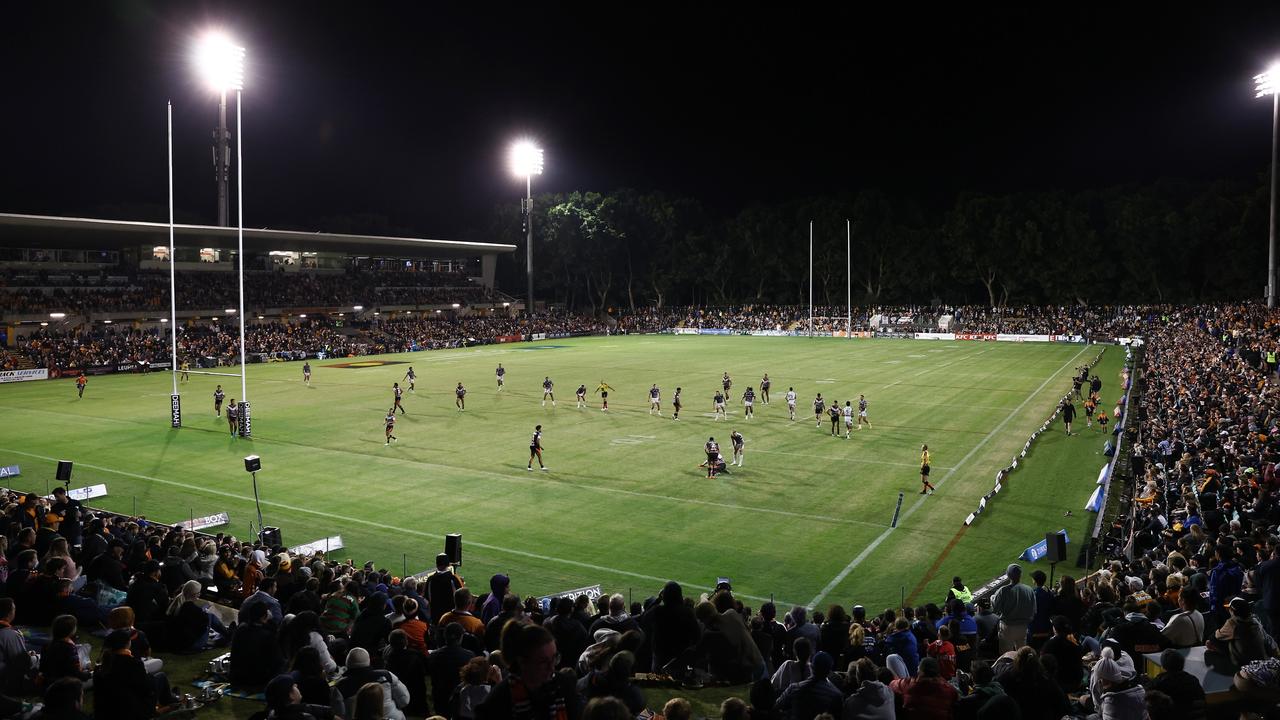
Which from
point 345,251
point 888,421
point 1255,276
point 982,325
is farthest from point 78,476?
point 1255,276

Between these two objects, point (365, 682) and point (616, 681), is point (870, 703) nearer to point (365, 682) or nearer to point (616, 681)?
point (616, 681)

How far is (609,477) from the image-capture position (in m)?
26.1

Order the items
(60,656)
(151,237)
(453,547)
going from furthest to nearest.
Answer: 1. (151,237)
2. (453,547)
3. (60,656)

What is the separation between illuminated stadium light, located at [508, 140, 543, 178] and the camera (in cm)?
9412

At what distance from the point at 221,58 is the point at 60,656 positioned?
141ft

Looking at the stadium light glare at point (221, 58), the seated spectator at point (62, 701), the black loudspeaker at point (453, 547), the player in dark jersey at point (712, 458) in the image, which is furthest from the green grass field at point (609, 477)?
the stadium light glare at point (221, 58)

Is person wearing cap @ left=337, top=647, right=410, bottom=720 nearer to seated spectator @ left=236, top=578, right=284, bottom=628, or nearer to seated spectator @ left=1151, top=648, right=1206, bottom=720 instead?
seated spectator @ left=236, top=578, right=284, bottom=628

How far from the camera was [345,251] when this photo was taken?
91.8 m

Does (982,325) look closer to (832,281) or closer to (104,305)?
(832,281)

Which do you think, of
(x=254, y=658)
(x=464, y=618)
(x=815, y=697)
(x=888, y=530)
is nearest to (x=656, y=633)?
(x=464, y=618)

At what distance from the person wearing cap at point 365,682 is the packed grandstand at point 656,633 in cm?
2

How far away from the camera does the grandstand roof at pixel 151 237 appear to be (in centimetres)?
6159

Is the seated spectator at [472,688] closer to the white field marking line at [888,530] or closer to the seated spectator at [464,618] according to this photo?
the seated spectator at [464,618]

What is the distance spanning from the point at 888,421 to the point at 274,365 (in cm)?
4711
